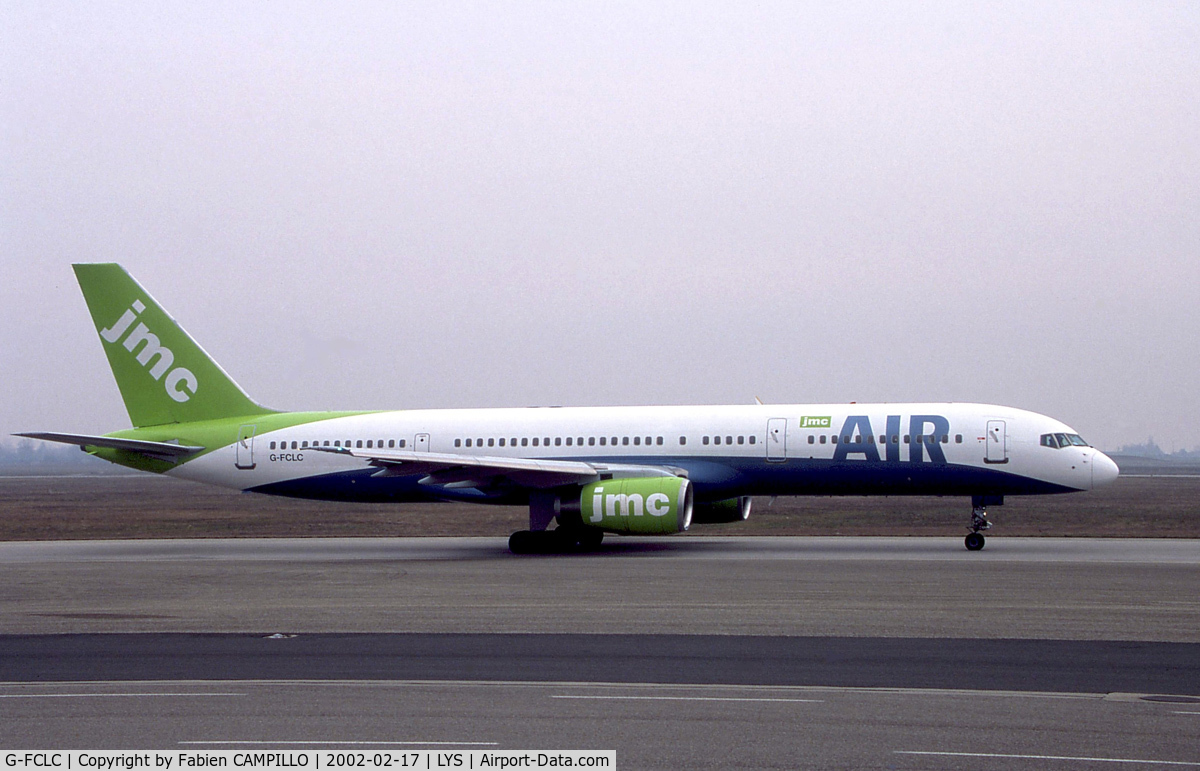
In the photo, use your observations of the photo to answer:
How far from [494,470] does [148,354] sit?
12.4 metres

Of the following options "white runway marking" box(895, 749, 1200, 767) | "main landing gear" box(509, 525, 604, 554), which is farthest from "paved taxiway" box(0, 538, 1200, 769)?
"main landing gear" box(509, 525, 604, 554)

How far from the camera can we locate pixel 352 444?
32.9m

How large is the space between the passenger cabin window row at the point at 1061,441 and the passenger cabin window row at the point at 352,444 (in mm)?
17008

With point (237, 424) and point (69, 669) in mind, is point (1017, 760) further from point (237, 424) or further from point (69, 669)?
point (237, 424)

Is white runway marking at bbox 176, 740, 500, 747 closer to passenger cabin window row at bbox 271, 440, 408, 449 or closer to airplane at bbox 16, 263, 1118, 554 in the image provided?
airplane at bbox 16, 263, 1118, 554

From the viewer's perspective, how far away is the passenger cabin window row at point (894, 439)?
93.2 feet

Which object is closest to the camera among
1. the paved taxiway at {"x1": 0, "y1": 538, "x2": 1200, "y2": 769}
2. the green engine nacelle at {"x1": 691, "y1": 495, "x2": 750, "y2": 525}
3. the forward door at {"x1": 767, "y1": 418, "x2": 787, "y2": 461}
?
the paved taxiway at {"x1": 0, "y1": 538, "x2": 1200, "y2": 769}

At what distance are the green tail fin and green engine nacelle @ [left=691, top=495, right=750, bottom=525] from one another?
13741mm

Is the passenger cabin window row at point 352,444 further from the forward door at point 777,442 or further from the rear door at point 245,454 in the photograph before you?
the forward door at point 777,442

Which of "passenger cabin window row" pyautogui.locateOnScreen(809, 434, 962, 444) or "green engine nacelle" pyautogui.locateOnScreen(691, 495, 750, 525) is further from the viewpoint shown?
"green engine nacelle" pyautogui.locateOnScreen(691, 495, 750, 525)

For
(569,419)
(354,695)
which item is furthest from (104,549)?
(354,695)

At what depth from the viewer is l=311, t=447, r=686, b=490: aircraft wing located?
2806 centimetres
